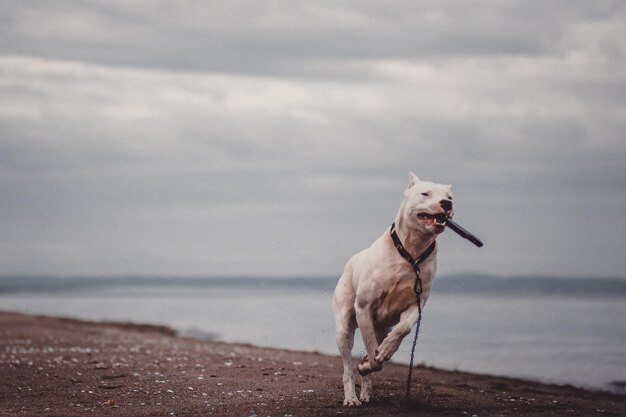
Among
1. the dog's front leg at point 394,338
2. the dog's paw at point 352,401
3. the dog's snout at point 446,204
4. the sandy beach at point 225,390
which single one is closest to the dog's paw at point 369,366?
the dog's front leg at point 394,338

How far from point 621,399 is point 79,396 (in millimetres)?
11506

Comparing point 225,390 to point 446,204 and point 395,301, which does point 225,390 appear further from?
point 446,204

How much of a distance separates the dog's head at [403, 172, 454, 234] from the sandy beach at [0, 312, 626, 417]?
252cm

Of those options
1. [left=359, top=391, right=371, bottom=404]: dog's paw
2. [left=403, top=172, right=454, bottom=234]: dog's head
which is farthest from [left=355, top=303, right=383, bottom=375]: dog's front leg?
[left=403, top=172, right=454, bottom=234]: dog's head

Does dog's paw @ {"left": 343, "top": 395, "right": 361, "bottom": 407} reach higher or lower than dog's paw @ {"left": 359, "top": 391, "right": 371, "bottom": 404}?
lower

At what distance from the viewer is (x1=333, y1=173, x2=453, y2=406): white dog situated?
1158 centimetres

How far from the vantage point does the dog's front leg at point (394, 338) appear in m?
11.8

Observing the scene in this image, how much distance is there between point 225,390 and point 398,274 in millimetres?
4226

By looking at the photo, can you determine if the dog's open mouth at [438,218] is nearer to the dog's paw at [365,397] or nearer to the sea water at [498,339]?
the dog's paw at [365,397]

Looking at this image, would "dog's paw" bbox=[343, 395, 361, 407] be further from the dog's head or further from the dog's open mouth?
the dog's open mouth

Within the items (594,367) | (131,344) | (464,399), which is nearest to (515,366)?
(594,367)

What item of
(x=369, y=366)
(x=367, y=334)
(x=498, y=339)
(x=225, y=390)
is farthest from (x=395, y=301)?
(x=498, y=339)

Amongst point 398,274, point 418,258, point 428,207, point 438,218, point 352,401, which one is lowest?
point 352,401

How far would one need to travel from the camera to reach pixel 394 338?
1179 centimetres
